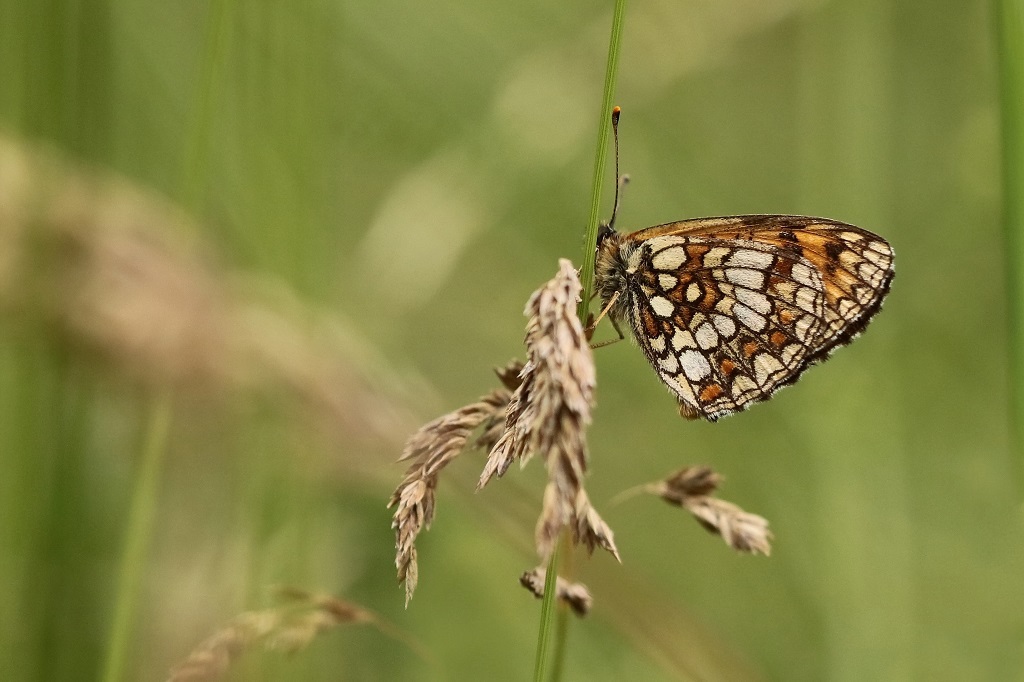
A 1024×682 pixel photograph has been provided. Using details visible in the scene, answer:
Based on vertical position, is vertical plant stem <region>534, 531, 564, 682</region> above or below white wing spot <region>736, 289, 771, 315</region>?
below

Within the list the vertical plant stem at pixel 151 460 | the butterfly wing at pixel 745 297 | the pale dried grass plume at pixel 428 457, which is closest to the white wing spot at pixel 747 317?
the butterfly wing at pixel 745 297

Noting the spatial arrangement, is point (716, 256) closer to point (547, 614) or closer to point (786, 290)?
point (786, 290)

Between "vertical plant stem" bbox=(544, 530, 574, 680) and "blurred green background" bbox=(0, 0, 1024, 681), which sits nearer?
"blurred green background" bbox=(0, 0, 1024, 681)

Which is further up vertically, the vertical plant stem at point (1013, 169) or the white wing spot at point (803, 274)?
the white wing spot at point (803, 274)

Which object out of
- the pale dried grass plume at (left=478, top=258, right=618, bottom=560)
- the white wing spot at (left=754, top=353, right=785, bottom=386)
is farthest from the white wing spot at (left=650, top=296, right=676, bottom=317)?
the pale dried grass plume at (left=478, top=258, right=618, bottom=560)

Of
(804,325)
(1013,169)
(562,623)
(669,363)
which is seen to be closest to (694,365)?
(669,363)

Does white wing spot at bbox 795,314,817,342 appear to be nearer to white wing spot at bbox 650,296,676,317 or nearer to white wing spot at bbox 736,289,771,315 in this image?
white wing spot at bbox 736,289,771,315

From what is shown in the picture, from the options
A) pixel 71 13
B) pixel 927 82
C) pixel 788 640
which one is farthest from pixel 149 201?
pixel 927 82

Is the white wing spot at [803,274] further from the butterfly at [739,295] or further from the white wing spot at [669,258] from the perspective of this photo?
the white wing spot at [669,258]
